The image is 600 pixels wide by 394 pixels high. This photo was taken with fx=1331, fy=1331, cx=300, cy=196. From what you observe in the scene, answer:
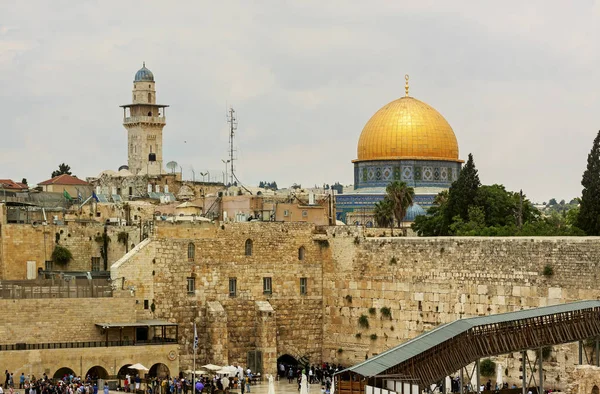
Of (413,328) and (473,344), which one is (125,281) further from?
(473,344)

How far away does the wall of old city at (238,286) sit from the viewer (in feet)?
156

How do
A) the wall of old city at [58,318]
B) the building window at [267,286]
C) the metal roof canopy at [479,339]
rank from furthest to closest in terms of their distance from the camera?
the building window at [267,286], the wall of old city at [58,318], the metal roof canopy at [479,339]

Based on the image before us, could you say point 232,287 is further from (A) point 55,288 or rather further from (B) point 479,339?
(B) point 479,339

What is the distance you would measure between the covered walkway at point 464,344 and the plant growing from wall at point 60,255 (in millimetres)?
22174

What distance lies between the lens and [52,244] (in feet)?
171

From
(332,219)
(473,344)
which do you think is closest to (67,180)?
(332,219)

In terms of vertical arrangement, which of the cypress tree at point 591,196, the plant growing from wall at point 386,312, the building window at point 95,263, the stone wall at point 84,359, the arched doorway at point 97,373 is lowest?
the arched doorway at point 97,373

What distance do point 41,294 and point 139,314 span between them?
3678 mm

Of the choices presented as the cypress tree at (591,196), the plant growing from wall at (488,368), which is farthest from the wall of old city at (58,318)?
the cypress tree at (591,196)

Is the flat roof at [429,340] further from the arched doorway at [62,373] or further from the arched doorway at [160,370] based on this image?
the arched doorway at [62,373]

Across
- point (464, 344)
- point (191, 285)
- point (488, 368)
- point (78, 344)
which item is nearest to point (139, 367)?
point (78, 344)

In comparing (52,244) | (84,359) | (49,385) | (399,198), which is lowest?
(49,385)

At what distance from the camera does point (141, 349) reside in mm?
44812

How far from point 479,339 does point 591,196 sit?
20.7 metres
